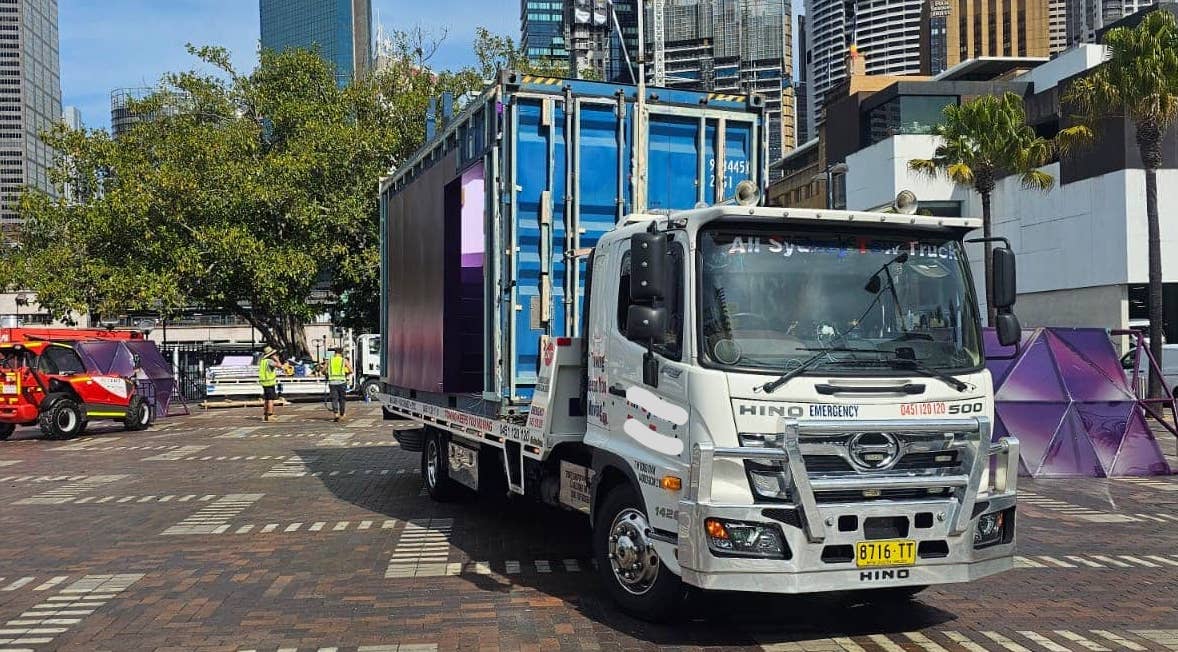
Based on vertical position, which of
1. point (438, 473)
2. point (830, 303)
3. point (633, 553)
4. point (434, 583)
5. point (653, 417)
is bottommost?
point (434, 583)

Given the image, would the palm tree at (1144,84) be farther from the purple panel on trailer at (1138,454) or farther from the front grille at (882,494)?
the front grille at (882,494)

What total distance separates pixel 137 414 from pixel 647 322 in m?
21.0

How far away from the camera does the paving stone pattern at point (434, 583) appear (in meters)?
6.50

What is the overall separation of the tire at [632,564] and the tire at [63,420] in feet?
60.6

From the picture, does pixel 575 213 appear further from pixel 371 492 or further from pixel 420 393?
pixel 371 492

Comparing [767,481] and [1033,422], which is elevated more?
[767,481]

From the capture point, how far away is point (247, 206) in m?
37.1

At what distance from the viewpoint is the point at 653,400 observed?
6480 mm

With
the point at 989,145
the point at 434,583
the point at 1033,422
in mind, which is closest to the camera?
the point at 434,583

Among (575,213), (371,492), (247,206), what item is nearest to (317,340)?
(247,206)

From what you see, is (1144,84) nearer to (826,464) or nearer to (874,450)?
(874,450)

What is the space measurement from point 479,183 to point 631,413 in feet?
11.0

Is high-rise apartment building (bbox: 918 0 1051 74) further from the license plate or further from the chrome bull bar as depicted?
the license plate

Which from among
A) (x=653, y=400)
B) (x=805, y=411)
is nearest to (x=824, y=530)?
(x=805, y=411)
